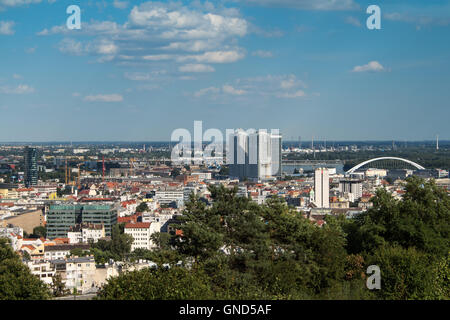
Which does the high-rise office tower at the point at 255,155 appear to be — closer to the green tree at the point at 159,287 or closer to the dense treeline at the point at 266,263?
the dense treeline at the point at 266,263

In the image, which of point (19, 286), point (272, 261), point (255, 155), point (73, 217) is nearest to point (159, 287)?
point (272, 261)

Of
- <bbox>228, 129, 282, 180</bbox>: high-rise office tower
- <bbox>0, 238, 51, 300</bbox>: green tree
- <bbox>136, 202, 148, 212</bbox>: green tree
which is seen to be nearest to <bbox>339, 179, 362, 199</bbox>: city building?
<bbox>228, 129, 282, 180</bbox>: high-rise office tower

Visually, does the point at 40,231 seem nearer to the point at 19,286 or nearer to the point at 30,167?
the point at 19,286

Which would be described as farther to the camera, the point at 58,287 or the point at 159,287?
the point at 58,287

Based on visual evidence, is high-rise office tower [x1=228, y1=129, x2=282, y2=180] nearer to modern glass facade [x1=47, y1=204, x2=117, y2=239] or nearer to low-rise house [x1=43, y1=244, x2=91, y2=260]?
modern glass facade [x1=47, y1=204, x2=117, y2=239]

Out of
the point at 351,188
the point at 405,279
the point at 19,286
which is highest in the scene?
the point at 405,279

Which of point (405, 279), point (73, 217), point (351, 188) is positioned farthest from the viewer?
point (351, 188)
